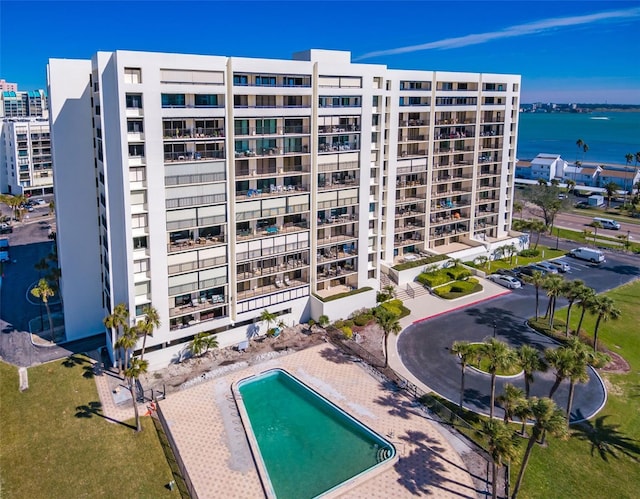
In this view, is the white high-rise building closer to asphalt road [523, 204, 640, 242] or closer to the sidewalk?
the sidewalk

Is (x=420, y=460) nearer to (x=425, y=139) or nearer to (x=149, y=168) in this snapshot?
(x=149, y=168)

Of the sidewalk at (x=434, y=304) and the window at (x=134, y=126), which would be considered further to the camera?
the sidewalk at (x=434, y=304)

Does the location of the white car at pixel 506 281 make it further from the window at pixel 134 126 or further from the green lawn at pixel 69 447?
the window at pixel 134 126

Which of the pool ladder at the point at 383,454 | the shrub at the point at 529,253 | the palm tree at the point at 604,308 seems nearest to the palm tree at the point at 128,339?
the pool ladder at the point at 383,454

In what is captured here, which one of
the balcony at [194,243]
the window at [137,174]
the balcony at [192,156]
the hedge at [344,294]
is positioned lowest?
the hedge at [344,294]

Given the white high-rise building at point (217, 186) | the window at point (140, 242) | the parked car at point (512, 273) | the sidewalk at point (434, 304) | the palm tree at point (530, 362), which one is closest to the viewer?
the palm tree at point (530, 362)

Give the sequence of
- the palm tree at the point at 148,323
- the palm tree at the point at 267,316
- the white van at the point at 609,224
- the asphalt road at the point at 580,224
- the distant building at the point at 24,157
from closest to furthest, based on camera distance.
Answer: the palm tree at the point at 148,323, the palm tree at the point at 267,316, the asphalt road at the point at 580,224, the white van at the point at 609,224, the distant building at the point at 24,157

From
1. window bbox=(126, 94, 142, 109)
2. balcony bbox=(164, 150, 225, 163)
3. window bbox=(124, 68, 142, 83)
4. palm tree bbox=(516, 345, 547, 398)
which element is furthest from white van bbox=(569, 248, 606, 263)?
window bbox=(124, 68, 142, 83)

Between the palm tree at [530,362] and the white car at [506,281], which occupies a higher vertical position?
the palm tree at [530,362]

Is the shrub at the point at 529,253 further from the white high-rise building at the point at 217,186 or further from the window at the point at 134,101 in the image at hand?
the window at the point at 134,101

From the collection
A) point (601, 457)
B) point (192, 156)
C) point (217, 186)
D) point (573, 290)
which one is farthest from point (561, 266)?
point (192, 156)
